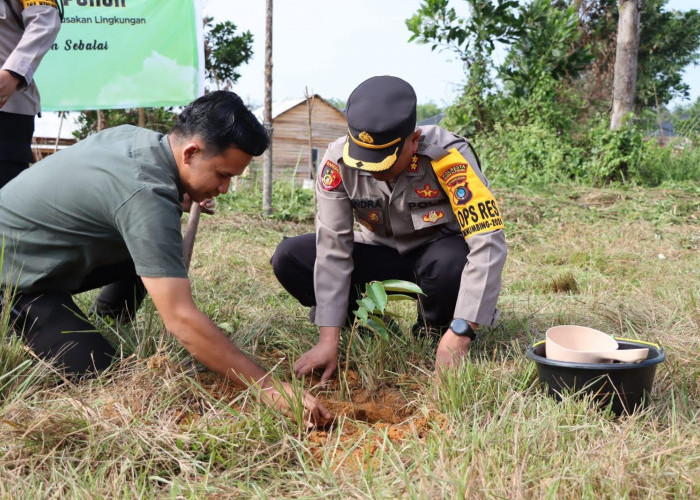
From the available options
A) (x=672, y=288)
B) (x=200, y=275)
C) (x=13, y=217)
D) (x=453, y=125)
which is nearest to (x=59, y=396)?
(x=13, y=217)

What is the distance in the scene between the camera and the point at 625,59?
768 cm

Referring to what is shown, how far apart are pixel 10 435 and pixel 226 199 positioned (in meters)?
6.16

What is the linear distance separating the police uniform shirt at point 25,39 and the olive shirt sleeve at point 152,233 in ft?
3.89

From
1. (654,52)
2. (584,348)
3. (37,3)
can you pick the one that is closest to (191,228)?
(37,3)

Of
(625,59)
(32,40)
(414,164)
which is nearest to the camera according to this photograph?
(414,164)

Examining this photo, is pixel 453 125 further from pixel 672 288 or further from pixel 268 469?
pixel 268 469

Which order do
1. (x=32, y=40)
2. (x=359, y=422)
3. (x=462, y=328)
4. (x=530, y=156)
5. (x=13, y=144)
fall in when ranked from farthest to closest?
(x=530, y=156) < (x=13, y=144) < (x=32, y=40) < (x=462, y=328) < (x=359, y=422)

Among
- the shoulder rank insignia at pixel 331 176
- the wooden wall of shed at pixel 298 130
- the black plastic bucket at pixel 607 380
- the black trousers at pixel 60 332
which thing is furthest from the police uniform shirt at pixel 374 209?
the wooden wall of shed at pixel 298 130

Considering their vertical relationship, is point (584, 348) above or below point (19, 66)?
below

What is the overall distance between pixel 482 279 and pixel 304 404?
2.64 feet

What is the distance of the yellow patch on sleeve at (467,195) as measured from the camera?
2.29m

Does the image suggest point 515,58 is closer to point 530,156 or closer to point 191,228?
point 530,156

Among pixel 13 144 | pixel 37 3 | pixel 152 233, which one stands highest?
pixel 37 3

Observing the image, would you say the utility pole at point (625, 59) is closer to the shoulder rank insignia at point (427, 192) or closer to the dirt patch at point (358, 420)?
→ the shoulder rank insignia at point (427, 192)
